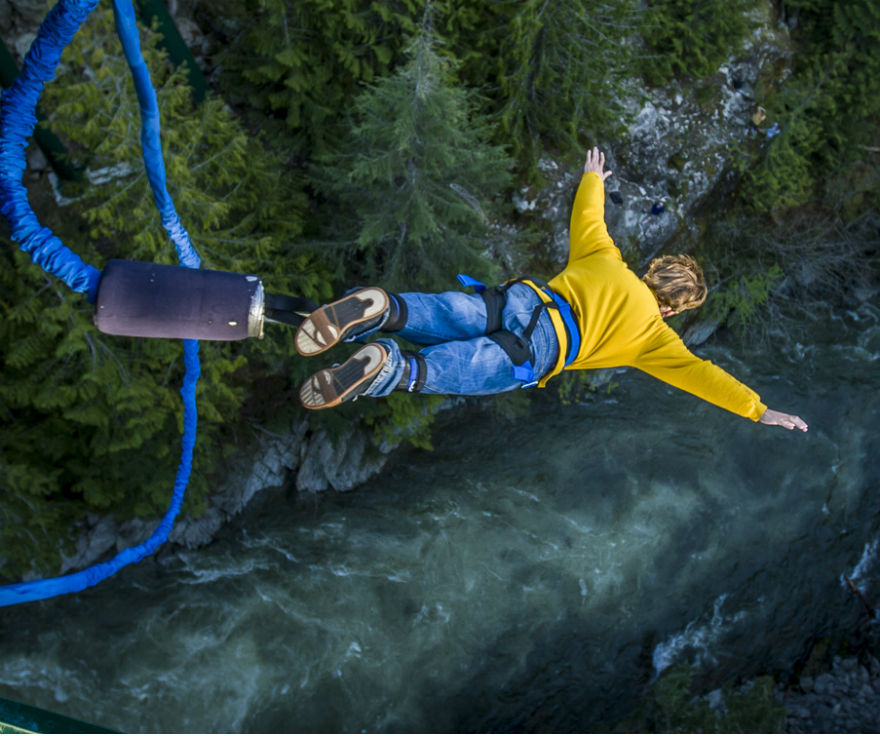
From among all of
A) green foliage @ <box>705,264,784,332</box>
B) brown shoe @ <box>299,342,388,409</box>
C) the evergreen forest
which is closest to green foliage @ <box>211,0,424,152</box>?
the evergreen forest

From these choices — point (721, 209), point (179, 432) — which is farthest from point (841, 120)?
point (179, 432)

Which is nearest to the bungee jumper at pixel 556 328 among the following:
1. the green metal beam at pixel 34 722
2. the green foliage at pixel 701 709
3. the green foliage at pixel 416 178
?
the green metal beam at pixel 34 722

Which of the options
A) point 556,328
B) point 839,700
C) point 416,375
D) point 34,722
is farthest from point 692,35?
point 839,700

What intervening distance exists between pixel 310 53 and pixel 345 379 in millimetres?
4652

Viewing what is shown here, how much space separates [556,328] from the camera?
3.37 metres

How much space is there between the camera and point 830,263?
9.91 metres

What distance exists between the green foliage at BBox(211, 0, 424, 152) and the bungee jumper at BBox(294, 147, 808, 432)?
335cm

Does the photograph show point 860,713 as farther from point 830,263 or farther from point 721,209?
point 721,209

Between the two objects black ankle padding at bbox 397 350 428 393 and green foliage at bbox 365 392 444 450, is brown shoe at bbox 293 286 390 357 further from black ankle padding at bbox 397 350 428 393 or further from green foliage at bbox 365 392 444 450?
green foliage at bbox 365 392 444 450

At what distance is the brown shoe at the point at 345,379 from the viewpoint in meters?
2.95

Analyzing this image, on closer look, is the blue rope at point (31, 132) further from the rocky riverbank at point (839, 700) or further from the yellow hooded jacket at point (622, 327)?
the rocky riverbank at point (839, 700)

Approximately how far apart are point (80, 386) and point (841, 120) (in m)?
10.5

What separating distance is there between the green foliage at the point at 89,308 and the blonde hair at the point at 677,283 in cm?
355

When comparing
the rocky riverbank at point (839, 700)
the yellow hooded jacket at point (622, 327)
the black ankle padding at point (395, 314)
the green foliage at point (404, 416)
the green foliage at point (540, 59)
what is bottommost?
the rocky riverbank at point (839, 700)
